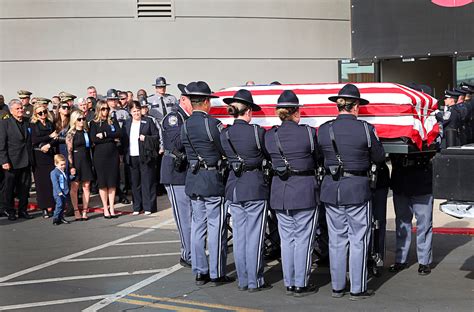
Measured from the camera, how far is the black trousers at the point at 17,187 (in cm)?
1198

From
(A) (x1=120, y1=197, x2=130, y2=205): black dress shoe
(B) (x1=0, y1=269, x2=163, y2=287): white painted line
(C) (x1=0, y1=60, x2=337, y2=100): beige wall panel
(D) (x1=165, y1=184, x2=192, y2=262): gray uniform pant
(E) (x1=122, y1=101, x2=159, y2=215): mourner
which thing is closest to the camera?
(B) (x1=0, y1=269, x2=163, y2=287): white painted line

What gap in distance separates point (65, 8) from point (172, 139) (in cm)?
1007

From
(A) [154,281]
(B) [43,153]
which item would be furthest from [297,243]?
(B) [43,153]

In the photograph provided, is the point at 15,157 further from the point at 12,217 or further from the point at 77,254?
the point at 77,254

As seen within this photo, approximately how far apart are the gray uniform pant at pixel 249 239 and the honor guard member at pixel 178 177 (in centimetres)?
102

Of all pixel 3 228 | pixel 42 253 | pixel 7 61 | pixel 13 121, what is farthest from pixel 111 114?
pixel 7 61

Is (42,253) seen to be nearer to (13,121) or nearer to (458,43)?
(13,121)

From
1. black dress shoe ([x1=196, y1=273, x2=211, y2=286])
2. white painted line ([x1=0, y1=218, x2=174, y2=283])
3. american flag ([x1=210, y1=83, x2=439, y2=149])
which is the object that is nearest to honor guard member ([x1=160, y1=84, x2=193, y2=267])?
black dress shoe ([x1=196, y1=273, x2=211, y2=286])

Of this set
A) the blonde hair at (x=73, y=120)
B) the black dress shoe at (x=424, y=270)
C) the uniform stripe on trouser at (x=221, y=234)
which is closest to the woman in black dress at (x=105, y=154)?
the blonde hair at (x=73, y=120)

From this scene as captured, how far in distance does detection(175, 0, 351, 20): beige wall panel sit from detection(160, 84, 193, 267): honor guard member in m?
9.42

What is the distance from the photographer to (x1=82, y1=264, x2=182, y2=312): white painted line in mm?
6664

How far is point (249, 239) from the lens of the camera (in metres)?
7.06

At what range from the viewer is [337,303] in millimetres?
6602

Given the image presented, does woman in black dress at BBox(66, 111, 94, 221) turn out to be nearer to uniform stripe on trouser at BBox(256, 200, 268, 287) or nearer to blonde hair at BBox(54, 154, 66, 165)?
blonde hair at BBox(54, 154, 66, 165)
